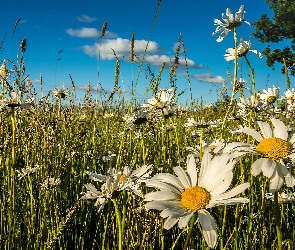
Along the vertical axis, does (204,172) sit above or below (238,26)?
below

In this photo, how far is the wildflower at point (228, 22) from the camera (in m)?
1.95

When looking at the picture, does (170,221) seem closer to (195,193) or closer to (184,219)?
(184,219)

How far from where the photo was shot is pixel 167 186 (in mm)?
954

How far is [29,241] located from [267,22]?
2451 cm

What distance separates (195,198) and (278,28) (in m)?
24.8

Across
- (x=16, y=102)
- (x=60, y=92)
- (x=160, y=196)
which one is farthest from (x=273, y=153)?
(x=60, y=92)

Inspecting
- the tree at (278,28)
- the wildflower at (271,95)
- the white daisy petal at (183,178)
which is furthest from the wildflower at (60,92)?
the tree at (278,28)

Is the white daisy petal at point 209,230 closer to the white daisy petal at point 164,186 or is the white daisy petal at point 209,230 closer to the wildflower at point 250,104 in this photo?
the white daisy petal at point 164,186

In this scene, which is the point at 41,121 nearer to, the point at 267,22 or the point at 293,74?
the point at 293,74

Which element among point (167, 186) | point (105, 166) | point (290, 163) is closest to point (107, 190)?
point (167, 186)

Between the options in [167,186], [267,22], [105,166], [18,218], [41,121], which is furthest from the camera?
[267,22]

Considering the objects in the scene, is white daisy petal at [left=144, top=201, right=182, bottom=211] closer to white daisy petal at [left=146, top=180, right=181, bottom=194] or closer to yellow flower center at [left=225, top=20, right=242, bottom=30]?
white daisy petal at [left=146, top=180, right=181, bottom=194]

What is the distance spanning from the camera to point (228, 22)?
6.47ft

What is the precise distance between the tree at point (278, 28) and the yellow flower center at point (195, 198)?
21181 mm
